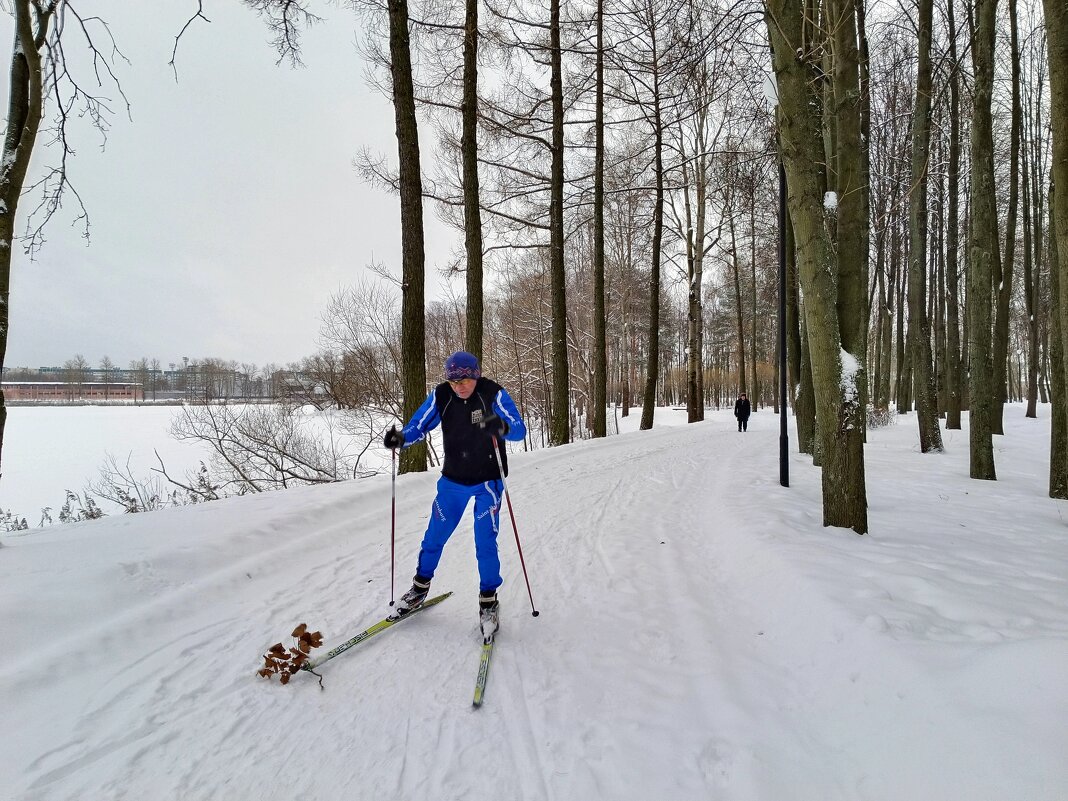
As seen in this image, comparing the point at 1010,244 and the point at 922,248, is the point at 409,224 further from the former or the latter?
the point at 1010,244

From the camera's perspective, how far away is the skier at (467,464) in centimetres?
347

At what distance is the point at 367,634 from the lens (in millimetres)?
3184

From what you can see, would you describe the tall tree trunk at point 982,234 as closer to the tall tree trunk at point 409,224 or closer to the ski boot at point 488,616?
the ski boot at point 488,616

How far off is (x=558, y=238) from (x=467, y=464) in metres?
11.6

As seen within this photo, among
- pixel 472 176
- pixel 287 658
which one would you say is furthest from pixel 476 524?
pixel 472 176

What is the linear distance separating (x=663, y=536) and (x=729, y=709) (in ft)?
9.28

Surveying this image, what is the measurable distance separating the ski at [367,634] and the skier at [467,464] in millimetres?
71

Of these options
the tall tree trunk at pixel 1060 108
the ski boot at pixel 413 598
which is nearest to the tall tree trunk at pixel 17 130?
the ski boot at pixel 413 598

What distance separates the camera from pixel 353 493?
6492mm

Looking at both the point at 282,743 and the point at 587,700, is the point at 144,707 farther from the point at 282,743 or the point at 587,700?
the point at 587,700

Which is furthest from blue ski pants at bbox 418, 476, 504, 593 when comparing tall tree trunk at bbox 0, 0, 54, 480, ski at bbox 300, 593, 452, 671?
tall tree trunk at bbox 0, 0, 54, 480

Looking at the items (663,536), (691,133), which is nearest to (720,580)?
(663,536)

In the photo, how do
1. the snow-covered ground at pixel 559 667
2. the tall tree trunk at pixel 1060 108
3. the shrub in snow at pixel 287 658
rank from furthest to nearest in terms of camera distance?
the tall tree trunk at pixel 1060 108 < the shrub in snow at pixel 287 658 < the snow-covered ground at pixel 559 667

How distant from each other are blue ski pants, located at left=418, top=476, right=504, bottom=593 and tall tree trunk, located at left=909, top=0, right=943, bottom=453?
10577 mm
